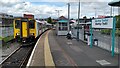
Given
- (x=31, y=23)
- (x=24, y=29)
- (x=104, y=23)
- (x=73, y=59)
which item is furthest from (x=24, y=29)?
(x=73, y=59)

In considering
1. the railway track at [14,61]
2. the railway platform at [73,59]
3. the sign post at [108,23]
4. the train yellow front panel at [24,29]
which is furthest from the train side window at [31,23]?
the sign post at [108,23]

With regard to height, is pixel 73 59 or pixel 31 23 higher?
pixel 31 23

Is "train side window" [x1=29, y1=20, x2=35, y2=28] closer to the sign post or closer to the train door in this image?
the train door

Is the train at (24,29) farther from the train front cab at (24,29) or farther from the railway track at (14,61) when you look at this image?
the railway track at (14,61)

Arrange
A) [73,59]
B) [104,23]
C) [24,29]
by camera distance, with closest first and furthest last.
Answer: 1. [73,59]
2. [104,23]
3. [24,29]

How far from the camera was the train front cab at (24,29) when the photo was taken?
2772 cm

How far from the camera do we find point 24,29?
1095 inches

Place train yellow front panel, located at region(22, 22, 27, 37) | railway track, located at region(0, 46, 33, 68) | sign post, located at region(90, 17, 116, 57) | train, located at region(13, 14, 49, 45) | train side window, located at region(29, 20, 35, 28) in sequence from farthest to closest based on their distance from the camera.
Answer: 1. train side window, located at region(29, 20, 35, 28)
2. train yellow front panel, located at region(22, 22, 27, 37)
3. train, located at region(13, 14, 49, 45)
4. railway track, located at region(0, 46, 33, 68)
5. sign post, located at region(90, 17, 116, 57)

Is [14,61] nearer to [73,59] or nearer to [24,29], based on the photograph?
[73,59]

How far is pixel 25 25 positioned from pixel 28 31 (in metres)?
0.79

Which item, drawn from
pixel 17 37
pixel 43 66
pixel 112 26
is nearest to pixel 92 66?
pixel 43 66

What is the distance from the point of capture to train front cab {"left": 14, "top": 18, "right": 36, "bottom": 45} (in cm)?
2772

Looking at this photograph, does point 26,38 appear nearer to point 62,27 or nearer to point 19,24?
point 19,24

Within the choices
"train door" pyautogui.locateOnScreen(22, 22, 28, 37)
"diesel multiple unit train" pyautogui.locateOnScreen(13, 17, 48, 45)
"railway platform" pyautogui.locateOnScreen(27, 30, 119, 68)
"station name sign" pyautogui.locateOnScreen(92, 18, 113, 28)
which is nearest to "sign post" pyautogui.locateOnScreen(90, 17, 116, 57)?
"station name sign" pyautogui.locateOnScreen(92, 18, 113, 28)
